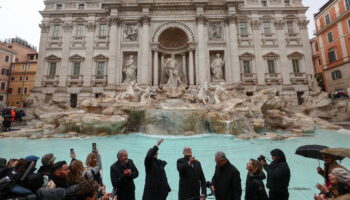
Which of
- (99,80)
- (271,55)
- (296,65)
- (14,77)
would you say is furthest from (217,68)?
(14,77)

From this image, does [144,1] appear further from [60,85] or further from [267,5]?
[267,5]

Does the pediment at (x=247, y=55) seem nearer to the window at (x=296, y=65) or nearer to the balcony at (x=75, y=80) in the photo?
the window at (x=296, y=65)

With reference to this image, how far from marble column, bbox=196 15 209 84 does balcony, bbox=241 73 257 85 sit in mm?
4377

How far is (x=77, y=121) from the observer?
11266mm

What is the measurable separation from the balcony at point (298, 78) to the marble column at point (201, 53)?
9.74 meters

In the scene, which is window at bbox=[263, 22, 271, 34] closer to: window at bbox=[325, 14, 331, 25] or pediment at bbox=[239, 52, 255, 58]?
pediment at bbox=[239, 52, 255, 58]

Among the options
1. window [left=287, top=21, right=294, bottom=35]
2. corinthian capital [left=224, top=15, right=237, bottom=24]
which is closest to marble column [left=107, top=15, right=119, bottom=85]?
corinthian capital [left=224, top=15, right=237, bottom=24]

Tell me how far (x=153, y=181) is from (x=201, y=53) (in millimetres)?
18272

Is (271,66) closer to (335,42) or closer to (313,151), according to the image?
(335,42)

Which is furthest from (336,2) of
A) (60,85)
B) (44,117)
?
(60,85)

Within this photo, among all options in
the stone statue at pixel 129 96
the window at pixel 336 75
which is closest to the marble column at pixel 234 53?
the stone statue at pixel 129 96

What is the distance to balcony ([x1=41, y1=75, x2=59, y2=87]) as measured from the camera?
1961 cm

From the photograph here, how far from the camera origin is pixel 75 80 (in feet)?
64.7

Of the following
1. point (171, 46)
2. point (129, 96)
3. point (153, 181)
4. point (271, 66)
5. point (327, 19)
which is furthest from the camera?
point (327, 19)
